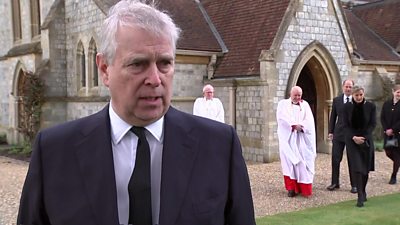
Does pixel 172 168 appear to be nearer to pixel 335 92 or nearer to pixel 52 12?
pixel 335 92

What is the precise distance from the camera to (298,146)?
8.42 metres

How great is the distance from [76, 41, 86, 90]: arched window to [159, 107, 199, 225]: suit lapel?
1553 centimetres

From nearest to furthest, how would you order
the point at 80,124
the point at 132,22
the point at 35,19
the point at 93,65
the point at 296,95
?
the point at 132,22
the point at 80,124
the point at 296,95
the point at 93,65
the point at 35,19

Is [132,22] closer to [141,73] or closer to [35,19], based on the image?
[141,73]

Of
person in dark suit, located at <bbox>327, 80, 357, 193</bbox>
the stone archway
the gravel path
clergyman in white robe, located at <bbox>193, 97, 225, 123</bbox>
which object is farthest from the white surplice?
the stone archway

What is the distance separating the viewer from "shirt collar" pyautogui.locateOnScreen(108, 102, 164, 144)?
1.89 metres

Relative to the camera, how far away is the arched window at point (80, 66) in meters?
16.9

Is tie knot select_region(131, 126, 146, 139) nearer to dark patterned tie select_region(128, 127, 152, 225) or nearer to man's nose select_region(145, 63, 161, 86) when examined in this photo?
dark patterned tie select_region(128, 127, 152, 225)

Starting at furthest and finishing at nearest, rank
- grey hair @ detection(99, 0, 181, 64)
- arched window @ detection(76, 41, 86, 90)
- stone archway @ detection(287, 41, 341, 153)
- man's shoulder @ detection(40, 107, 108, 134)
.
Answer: arched window @ detection(76, 41, 86, 90) < stone archway @ detection(287, 41, 341, 153) < man's shoulder @ detection(40, 107, 108, 134) < grey hair @ detection(99, 0, 181, 64)

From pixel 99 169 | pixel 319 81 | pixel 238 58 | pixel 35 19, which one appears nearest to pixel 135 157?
pixel 99 169

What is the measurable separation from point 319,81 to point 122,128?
13.5 meters

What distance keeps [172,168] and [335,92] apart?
1338 cm

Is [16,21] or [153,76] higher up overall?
[16,21]

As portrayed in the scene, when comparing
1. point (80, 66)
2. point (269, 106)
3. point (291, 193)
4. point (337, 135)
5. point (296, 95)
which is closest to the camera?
point (296, 95)
